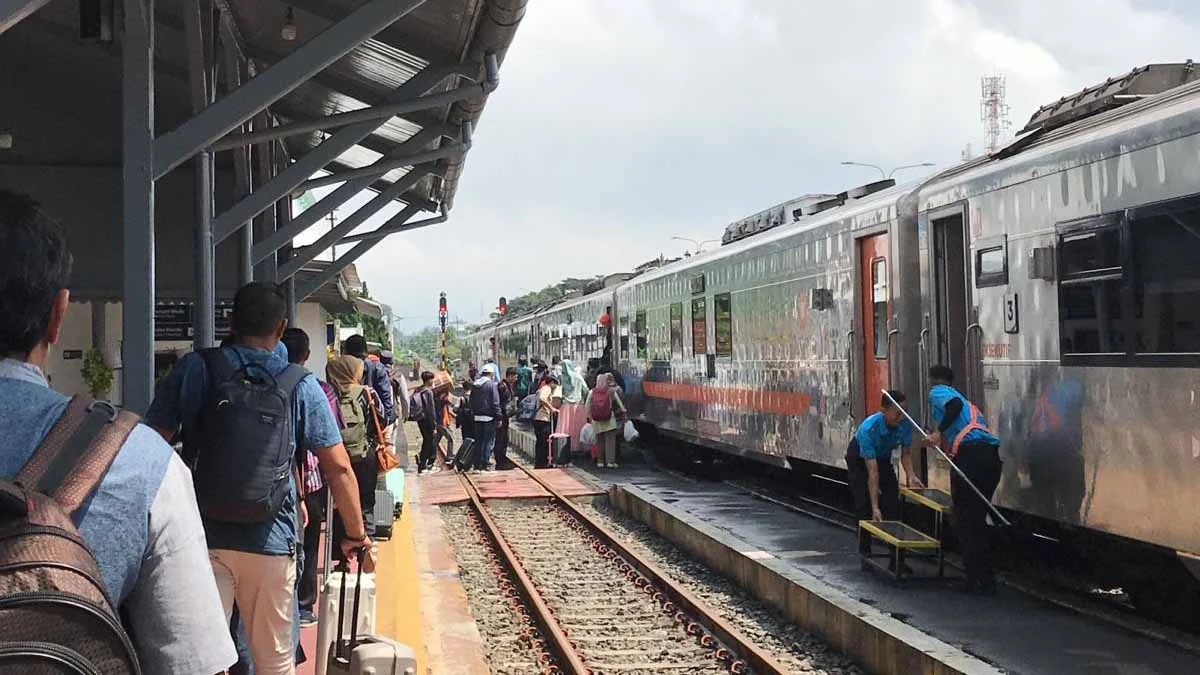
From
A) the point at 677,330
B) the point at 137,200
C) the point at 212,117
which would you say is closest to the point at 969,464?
the point at 212,117

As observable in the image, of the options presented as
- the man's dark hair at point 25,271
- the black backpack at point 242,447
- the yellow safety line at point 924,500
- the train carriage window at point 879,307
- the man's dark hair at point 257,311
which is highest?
the train carriage window at point 879,307

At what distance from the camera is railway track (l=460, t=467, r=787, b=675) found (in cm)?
845

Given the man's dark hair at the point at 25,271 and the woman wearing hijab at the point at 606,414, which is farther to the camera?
the woman wearing hijab at the point at 606,414

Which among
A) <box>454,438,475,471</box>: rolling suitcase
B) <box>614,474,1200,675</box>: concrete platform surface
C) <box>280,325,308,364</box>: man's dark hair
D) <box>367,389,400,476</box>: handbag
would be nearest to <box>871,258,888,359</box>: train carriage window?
<box>614,474,1200,675</box>: concrete platform surface

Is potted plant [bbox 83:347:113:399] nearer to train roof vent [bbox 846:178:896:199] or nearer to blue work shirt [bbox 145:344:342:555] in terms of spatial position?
train roof vent [bbox 846:178:896:199]

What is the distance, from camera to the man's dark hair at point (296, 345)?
6.82 metres

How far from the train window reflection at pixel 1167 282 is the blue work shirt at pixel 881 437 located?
9.47 feet

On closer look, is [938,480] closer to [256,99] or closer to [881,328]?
[881,328]

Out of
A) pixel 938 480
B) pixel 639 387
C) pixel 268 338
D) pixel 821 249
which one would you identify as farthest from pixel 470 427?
pixel 268 338

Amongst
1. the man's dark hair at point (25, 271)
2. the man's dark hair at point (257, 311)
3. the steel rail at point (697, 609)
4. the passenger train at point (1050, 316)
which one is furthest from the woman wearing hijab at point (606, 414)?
the man's dark hair at point (25, 271)

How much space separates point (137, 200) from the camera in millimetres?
7156

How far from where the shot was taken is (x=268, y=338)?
4.58 metres

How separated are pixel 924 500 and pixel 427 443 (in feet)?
37.4

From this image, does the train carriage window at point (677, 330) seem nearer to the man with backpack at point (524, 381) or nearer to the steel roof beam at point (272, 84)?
the man with backpack at point (524, 381)
